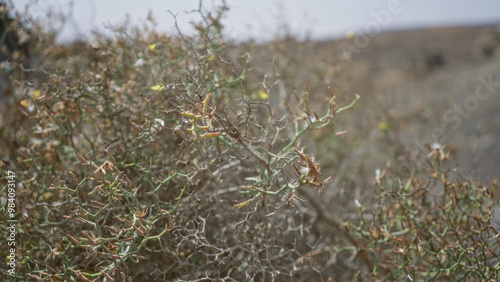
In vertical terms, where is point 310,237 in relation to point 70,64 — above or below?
below

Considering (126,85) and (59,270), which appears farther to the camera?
(126,85)

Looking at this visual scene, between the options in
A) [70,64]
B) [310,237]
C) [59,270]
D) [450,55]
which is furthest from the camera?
[450,55]

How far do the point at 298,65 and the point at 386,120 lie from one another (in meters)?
0.90

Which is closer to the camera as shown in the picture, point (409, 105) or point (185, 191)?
point (185, 191)

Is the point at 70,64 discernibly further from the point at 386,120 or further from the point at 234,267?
the point at 386,120

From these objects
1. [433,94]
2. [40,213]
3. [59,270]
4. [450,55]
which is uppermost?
[40,213]

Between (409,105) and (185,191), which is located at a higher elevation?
(185,191)

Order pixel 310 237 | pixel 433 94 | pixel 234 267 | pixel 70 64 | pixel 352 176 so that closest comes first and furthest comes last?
pixel 234 267, pixel 310 237, pixel 70 64, pixel 352 176, pixel 433 94

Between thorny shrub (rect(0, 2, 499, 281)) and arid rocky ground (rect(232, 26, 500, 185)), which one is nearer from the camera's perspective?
thorny shrub (rect(0, 2, 499, 281))

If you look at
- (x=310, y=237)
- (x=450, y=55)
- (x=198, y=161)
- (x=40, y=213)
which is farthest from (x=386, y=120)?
(x=450, y=55)

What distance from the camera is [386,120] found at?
3725 millimetres

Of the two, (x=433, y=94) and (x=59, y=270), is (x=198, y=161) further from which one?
(x=433, y=94)

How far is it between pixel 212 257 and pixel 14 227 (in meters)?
0.79

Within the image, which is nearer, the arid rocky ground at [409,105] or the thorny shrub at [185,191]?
the thorny shrub at [185,191]
